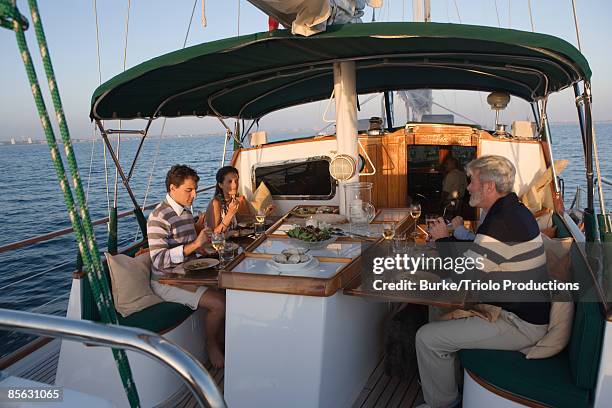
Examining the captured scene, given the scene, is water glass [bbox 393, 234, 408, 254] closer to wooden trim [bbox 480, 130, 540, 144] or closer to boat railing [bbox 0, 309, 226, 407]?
boat railing [bbox 0, 309, 226, 407]

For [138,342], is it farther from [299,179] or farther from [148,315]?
[299,179]

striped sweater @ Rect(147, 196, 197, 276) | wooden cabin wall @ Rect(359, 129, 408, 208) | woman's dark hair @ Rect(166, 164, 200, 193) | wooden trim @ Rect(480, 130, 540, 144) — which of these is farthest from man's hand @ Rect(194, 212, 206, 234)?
wooden trim @ Rect(480, 130, 540, 144)

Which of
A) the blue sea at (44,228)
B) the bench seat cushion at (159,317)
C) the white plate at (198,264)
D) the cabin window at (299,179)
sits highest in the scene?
the cabin window at (299,179)

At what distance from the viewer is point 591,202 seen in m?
2.64

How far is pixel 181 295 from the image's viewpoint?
3.10m

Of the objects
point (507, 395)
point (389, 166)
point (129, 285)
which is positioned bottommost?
point (507, 395)

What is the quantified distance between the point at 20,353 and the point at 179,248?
5.25 feet

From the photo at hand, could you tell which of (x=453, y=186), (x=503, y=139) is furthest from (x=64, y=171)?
(x=453, y=186)

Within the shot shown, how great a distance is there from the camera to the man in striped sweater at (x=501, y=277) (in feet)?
7.57

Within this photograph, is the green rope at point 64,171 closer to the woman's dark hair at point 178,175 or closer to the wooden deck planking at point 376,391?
the wooden deck planking at point 376,391

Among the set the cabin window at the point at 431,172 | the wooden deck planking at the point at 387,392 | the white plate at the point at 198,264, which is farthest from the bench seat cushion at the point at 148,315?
the cabin window at the point at 431,172

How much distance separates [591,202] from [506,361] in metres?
1.08

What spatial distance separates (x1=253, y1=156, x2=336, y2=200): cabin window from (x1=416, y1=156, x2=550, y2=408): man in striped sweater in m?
2.98

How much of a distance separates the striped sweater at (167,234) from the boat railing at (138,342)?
176cm
